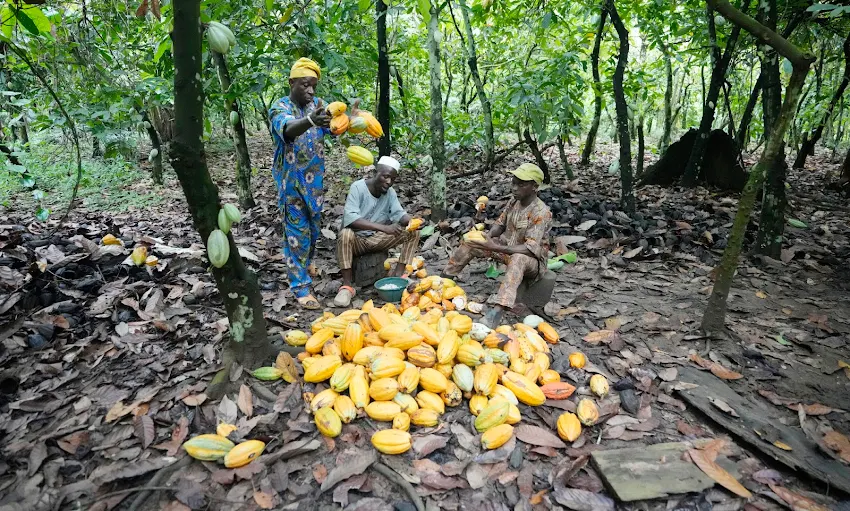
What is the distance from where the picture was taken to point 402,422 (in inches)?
83.1

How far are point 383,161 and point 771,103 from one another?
3.46 m

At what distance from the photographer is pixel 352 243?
3.60 meters

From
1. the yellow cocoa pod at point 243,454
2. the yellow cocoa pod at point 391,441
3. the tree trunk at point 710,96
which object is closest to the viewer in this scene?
the yellow cocoa pod at point 243,454

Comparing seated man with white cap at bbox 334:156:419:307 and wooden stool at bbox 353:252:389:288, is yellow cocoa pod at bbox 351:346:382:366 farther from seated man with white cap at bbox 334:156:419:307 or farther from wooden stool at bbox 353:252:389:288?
wooden stool at bbox 353:252:389:288

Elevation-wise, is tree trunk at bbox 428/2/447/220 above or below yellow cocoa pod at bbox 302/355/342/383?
above

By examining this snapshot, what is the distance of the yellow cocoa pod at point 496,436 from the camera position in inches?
81.0

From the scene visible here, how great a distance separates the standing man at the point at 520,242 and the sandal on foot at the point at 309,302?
126cm

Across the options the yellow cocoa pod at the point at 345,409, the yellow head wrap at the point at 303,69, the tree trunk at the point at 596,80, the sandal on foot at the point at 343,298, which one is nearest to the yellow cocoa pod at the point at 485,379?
the yellow cocoa pod at the point at 345,409

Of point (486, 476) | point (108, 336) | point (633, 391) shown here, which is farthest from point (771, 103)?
point (108, 336)

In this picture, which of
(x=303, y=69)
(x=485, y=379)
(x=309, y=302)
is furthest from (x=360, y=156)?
(x=485, y=379)

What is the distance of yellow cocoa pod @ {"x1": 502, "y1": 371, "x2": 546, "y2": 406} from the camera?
232 cm

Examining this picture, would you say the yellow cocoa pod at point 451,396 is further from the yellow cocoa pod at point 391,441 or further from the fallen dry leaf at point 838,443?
the fallen dry leaf at point 838,443

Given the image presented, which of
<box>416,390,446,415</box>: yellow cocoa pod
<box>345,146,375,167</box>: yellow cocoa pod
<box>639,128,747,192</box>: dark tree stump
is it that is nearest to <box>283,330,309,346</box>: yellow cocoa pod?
<box>416,390,446,415</box>: yellow cocoa pod

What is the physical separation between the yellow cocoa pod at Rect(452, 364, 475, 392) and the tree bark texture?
3.12m
